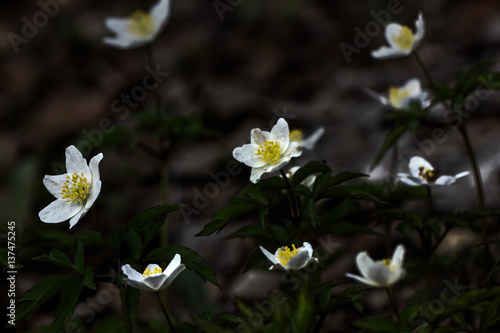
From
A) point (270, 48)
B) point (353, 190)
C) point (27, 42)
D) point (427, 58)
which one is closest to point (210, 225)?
point (353, 190)

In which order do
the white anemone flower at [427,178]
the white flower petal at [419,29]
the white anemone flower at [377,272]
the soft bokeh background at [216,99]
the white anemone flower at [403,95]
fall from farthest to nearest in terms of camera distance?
1. the soft bokeh background at [216,99]
2. the white anemone flower at [403,95]
3. the white flower petal at [419,29]
4. the white anemone flower at [427,178]
5. the white anemone flower at [377,272]

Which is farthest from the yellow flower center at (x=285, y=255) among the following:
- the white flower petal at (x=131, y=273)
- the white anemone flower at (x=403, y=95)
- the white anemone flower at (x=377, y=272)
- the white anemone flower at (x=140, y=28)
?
the white anemone flower at (x=140, y=28)

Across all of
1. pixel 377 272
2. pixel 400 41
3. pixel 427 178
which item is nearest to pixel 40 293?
pixel 377 272

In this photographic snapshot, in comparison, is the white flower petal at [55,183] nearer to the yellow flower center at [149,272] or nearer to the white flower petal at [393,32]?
the yellow flower center at [149,272]

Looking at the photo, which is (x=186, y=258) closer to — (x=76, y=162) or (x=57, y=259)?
(x=57, y=259)

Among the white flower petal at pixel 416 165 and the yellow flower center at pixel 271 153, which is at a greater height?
the yellow flower center at pixel 271 153
